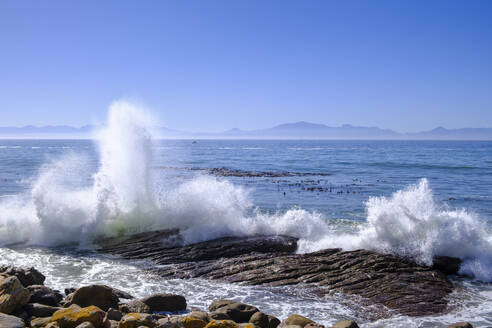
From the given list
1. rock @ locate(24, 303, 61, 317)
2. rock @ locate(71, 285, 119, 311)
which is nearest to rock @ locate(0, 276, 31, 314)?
rock @ locate(24, 303, 61, 317)

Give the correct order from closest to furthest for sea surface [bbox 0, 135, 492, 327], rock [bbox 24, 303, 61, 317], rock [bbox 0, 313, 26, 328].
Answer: rock [bbox 0, 313, 26, 328]
rock [bbox 24, 303, 61, 317]
sea surface [bbox 0, 135, 492, 327]

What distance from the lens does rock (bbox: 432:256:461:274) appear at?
12172 millimetres

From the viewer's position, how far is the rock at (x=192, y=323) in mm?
7344

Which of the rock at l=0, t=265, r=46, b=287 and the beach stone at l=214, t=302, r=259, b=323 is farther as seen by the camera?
the rock at l=0, t=265, r=46, b=287

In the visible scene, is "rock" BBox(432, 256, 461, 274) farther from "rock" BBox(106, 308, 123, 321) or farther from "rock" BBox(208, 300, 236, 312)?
"rock" BBox(106, 308, 123, 321)

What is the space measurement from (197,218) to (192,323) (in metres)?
9.29

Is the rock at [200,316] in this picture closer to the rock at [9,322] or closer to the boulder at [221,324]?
the boulder at [221,324]

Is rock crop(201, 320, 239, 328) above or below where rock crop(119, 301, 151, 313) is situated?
above

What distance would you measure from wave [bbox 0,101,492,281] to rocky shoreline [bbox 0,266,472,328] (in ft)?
17.6

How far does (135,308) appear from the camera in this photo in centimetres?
874

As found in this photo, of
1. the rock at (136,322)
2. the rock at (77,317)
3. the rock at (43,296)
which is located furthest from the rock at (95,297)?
the rock at (136,322)

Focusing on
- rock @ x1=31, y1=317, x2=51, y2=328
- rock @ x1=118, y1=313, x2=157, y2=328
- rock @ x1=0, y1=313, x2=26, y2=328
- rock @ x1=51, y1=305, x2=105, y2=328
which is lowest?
rock @ x1=31, y1=317, x2=51, y2=328

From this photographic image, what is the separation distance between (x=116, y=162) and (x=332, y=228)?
33.8 feet

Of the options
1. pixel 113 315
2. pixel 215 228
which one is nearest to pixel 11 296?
pixel 113 315
